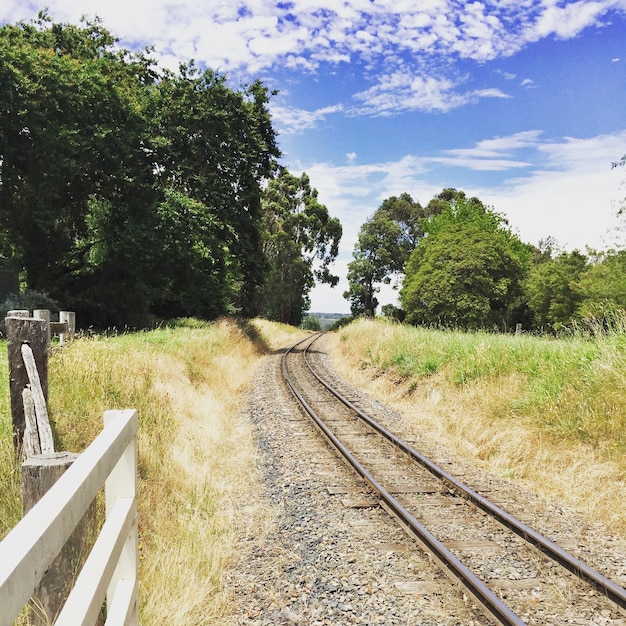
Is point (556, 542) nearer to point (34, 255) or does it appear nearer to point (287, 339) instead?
point (34, 255)

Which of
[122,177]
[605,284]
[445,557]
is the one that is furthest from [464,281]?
[445,557]

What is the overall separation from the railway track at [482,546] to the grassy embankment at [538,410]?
114 cm

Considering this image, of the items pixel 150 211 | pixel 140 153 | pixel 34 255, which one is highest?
pixel 140 153

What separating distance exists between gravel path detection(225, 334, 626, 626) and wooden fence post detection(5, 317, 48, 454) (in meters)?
2.41

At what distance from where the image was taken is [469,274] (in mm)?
33781

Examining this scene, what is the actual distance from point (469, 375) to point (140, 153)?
17.9m

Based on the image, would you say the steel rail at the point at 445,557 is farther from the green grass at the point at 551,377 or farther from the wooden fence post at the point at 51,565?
the wooden fence post at the point at 51,565

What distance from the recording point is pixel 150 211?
2025 cm

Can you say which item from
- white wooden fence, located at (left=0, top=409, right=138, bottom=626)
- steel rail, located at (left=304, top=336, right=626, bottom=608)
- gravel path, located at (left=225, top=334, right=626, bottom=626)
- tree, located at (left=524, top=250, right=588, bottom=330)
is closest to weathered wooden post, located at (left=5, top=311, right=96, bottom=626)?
white wooden fence, located at (left=0, top=409, right=138, bottom=626)

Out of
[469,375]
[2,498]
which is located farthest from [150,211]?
[2,498]

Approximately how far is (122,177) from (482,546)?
66.7 ft

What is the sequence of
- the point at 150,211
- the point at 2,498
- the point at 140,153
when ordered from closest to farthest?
the point at 2,498 < the point at 150,211 < the point at 140,153

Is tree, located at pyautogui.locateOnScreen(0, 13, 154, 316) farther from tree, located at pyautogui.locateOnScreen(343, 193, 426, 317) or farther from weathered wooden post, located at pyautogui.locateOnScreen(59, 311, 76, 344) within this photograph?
tree, located at pyautogui.locateOnScreen(343, 193, 426, 317)

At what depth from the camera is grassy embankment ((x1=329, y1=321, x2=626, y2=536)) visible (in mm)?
6613
